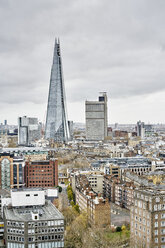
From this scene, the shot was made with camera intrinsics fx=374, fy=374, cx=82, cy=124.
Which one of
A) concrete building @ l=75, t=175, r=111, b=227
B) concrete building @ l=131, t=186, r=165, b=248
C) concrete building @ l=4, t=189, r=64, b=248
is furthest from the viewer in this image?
concrete building @ l=75, t=175, r=111, b=227

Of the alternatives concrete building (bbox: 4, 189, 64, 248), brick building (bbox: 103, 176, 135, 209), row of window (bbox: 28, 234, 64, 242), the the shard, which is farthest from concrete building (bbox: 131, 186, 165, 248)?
the the shard

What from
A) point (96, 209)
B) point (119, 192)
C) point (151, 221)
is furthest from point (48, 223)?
point (119, 192)

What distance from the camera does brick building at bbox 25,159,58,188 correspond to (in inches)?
2532

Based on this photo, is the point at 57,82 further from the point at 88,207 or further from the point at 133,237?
the point at 133,237

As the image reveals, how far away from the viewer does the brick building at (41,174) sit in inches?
2532

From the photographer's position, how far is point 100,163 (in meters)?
82.1

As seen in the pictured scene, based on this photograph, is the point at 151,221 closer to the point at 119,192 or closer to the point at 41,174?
the point at 119,192

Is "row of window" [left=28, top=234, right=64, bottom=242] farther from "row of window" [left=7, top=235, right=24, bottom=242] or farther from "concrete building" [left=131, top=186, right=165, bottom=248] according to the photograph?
"concrete building" [left=131, top=186, right=165, bottom=248]

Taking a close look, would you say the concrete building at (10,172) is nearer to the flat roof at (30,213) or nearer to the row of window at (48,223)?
the flat roof at (30,213)

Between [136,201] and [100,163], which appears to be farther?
[100,163]

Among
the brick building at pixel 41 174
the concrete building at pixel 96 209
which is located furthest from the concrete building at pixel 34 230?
the brick building at pixel 41 174

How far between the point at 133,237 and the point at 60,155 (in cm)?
7981

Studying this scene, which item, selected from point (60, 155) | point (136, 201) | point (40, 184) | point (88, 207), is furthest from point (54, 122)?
point (136, 201)

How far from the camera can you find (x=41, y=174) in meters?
64.7
